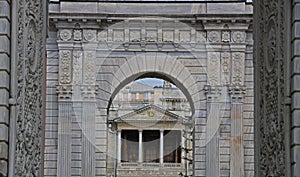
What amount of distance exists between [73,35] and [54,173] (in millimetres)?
3074

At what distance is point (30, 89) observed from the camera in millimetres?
8812

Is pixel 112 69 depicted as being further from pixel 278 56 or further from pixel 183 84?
pixel 278 56

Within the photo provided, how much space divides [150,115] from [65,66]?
58.8 ft

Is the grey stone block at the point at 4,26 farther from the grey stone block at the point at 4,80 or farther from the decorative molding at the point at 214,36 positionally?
the decorative molding at the point at 214,36

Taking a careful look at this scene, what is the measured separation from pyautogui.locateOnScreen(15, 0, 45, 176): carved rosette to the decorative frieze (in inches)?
328

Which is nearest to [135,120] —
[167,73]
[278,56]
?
[167,73]

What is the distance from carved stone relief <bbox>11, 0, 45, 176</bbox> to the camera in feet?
27.1

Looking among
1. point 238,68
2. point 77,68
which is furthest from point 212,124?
point 77,68

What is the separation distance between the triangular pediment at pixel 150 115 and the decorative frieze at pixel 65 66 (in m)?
17.0

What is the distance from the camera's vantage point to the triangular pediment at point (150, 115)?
115ft

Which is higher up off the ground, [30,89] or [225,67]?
[225,67]

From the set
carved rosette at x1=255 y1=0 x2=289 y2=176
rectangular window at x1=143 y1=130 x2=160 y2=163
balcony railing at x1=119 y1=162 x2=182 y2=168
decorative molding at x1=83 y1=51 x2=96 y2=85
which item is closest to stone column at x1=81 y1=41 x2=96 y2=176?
decorative molding at x1=83 y1=51 x2=96 y2=85

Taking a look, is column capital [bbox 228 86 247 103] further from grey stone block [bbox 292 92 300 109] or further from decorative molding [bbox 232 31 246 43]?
grey stone block [bbox 292 92 300 109]

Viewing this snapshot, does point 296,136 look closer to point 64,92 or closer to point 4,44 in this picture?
point 4,44
